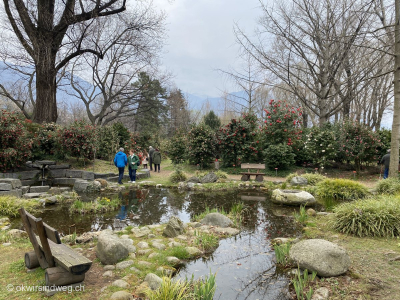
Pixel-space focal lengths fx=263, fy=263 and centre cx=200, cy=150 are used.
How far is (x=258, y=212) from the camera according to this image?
7180 millimetres

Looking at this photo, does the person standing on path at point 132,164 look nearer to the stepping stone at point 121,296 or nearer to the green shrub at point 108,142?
the green shrub at point 108,142

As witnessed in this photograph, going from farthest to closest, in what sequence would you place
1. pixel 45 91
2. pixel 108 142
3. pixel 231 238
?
pixel 108 142 → pixel 45 91 → pixel 231 238

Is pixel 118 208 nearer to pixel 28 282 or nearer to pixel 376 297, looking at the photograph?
pixel 28 282

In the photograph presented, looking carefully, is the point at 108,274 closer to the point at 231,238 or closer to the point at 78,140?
the point at 231,238

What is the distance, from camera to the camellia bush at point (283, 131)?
13.9m

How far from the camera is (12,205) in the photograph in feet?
22.0

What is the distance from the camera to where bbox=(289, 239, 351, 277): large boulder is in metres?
3.46

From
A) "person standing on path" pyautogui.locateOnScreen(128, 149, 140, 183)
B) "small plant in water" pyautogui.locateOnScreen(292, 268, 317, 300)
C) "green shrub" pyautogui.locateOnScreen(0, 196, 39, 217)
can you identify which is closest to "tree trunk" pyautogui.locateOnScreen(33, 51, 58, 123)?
"person standing on path" pyautogui.locateOnScreen(128, 149, 140, 183)

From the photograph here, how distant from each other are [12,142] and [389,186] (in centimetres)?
1348

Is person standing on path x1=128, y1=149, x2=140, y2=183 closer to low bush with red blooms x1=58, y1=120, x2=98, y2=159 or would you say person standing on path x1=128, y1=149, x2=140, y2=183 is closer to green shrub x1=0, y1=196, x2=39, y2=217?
low bush with red blooms x1=58, y1=120, x2=98, y2=159

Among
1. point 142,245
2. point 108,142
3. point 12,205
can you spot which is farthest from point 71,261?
point 108,142

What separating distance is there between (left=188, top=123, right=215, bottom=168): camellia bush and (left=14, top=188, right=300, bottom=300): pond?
5.41m

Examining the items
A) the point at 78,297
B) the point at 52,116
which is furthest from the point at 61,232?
Answer: the point at 52,116

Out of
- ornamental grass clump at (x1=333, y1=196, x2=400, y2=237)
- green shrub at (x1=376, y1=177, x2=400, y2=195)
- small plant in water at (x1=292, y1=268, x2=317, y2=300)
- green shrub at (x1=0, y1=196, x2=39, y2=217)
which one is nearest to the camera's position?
small plant in water at (x1=292, y1=268, x2=317, y2=300)
